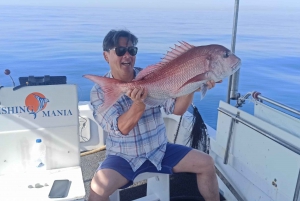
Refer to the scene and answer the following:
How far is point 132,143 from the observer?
1.93 m

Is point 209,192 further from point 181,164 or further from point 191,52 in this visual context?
point 191,52

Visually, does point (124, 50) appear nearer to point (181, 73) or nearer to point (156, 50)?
point (181, 73)

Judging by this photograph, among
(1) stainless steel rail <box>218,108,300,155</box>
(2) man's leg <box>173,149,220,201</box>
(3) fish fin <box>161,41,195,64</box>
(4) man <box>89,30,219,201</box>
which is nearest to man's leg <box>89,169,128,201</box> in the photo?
(4) man <box>89,30,219,201</box>

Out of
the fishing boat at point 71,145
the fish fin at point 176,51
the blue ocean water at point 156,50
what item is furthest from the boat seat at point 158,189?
the blue ocean water at point 156,50

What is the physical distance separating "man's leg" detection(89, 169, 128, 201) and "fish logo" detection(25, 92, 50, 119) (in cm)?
51

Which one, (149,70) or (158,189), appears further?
(158,189)

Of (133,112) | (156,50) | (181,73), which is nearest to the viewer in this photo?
(181,73)

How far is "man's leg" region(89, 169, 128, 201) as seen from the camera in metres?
1.75

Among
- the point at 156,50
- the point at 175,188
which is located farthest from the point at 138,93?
the point at 156,50

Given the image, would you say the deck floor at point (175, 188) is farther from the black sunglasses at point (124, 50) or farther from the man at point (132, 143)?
the black sunglasses at point (124, 50)

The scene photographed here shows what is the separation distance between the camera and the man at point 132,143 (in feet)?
6.02

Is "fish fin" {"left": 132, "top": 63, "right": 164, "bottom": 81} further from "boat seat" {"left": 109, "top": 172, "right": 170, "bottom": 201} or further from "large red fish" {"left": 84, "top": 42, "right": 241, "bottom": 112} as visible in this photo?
"boat seat" {"left": 109, "top": 172, "right": 170, "bottom": 201}

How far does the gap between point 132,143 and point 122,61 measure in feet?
1.68

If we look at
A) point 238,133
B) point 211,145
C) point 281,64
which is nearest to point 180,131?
point 211,145
